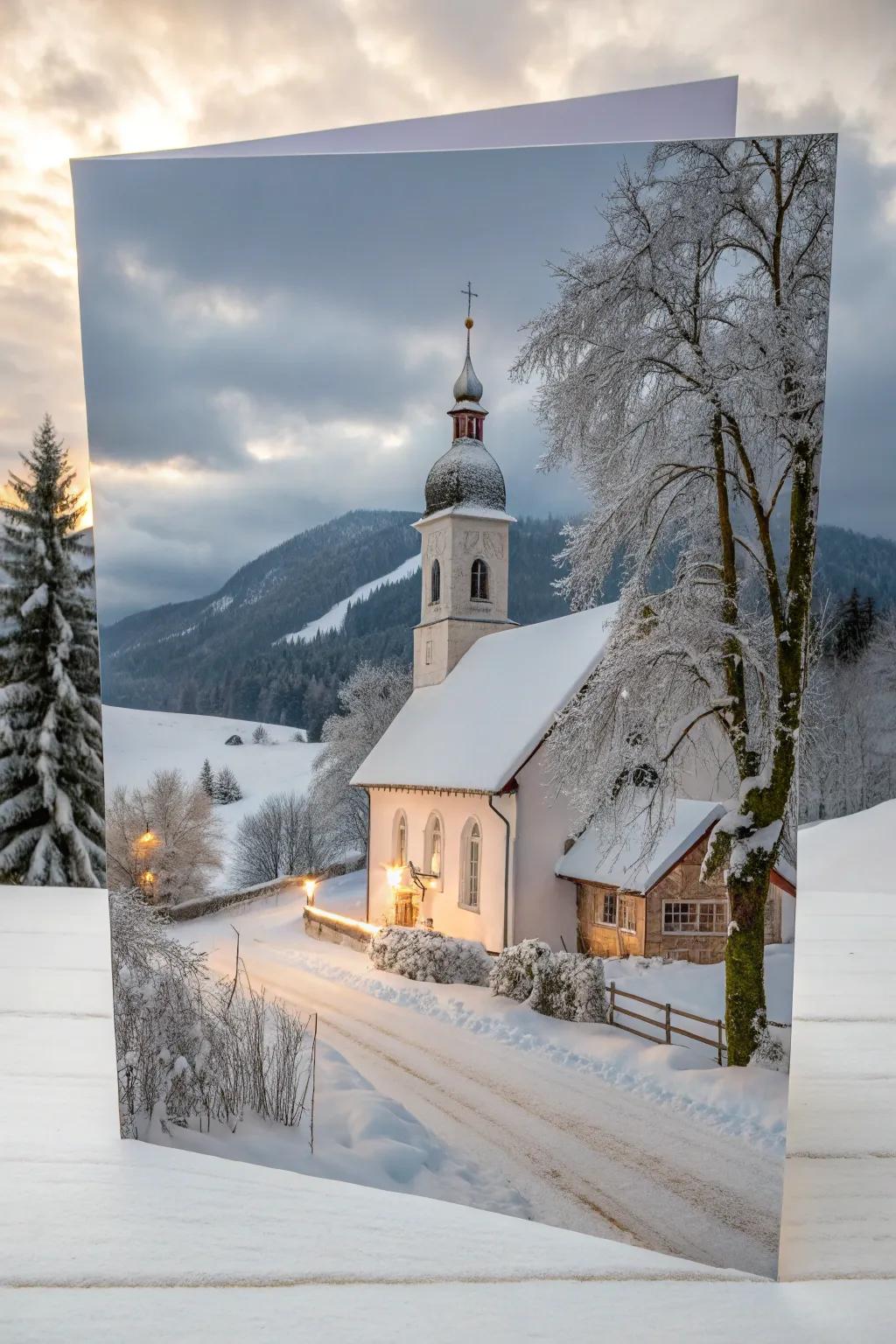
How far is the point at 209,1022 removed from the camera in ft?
10.1

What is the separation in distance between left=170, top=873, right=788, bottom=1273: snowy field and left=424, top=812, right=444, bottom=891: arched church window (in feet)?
0.86

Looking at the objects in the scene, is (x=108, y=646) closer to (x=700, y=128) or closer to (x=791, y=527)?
(x=791, y=527)

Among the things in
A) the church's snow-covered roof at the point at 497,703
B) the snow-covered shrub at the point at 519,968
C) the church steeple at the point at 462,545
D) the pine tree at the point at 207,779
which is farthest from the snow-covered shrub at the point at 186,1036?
the church steeple at the point at 462,545

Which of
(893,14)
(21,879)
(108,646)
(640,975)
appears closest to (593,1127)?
(640,975)

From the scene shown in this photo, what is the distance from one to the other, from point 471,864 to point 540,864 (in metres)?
0.19

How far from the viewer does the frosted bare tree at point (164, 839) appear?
3.08 metres

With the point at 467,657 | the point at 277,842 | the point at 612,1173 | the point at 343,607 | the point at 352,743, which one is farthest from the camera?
the point at 277,842

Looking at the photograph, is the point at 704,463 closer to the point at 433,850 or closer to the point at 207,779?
the point at 433,850

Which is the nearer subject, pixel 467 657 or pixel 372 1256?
pixel 372 1256

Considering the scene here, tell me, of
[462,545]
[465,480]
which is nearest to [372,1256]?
[462,545]

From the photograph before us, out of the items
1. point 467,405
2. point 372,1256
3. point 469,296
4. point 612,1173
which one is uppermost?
point 469,296

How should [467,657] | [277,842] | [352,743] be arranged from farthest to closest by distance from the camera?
[277,842]
[352,743]
[467,657]

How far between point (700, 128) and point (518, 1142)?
2.51 meters

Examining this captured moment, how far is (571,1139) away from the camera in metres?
2.61
